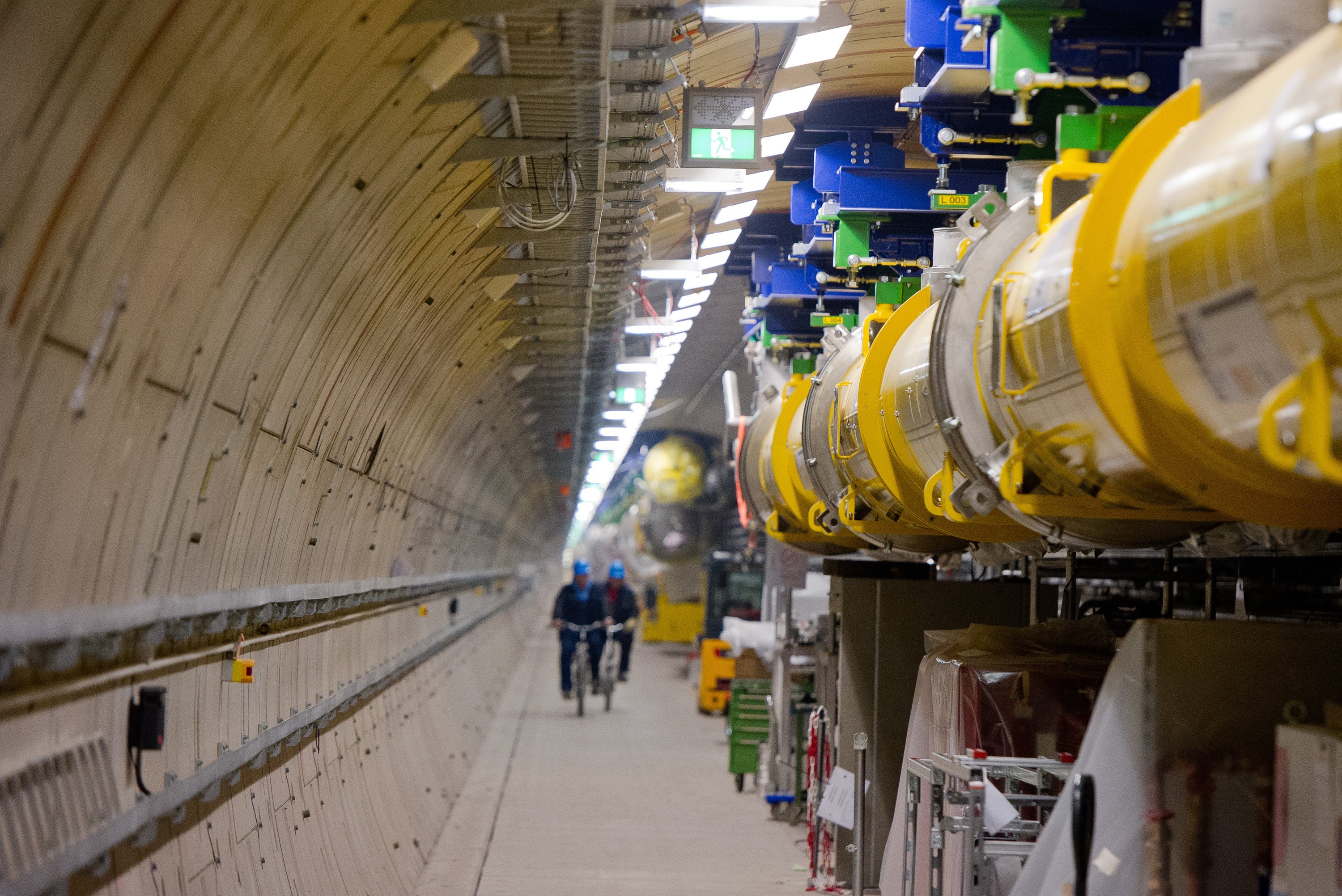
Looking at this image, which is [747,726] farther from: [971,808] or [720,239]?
[971,808]

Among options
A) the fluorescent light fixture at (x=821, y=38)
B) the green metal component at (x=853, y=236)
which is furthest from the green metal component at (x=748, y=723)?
the fluorescent light fixture at (x=821, y=38)

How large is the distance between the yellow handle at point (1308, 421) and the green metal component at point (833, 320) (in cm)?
755

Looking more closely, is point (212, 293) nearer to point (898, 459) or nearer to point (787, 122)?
point (898, 459)

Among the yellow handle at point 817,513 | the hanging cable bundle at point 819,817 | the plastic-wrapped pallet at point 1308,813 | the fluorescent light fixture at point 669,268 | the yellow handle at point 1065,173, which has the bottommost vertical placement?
the hanging cable bundle at point 819,817

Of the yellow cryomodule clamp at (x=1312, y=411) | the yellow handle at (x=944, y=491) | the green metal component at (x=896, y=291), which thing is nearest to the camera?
the yellow cryomodule clamp at (x=1312, y=411)

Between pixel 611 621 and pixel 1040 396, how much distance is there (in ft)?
51.7

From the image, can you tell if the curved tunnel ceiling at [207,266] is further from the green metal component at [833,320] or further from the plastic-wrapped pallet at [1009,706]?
the green metal component at [833,320]

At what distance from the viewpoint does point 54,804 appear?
361 centimetres

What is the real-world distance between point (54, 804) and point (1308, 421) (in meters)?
3.05

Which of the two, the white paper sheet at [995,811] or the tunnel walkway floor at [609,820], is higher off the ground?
the white paper sheet at [995,811]

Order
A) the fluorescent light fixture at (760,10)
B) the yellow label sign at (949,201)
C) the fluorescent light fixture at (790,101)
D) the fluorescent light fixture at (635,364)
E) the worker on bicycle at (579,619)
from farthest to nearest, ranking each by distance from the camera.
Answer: the worker on bicycle at (579,619), the fluorescent light fixture at (635,364), the fluorescent light fixture at (790,101), the yellow label sign at (949,201), the fluorescent light fixture at (760,10)

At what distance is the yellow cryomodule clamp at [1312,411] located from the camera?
2.43 meters

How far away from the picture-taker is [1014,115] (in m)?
4.61

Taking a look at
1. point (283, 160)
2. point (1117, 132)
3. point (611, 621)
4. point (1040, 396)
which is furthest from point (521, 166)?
point (611, 621)
